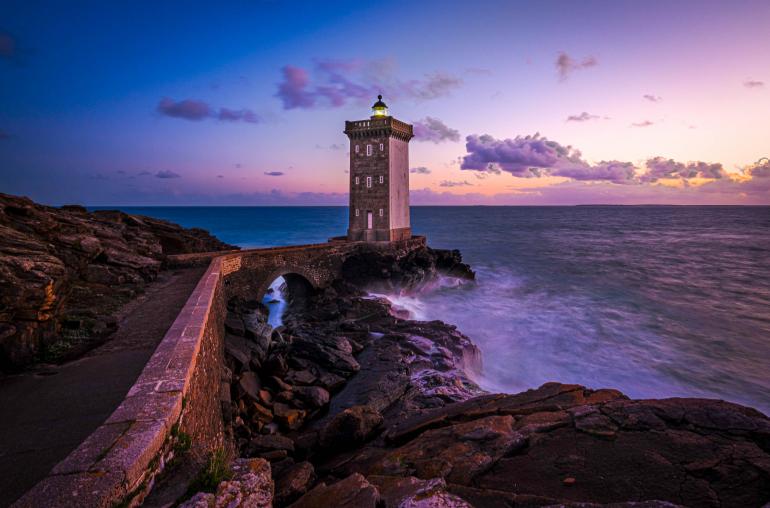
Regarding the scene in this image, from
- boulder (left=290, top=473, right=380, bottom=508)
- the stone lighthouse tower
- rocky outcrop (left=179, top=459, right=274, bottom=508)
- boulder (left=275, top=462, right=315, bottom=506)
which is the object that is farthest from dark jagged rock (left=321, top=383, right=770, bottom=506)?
the stone lighthouse tower

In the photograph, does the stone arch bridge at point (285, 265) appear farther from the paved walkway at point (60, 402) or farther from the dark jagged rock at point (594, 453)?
the dark jagged rock at point (594, 453)

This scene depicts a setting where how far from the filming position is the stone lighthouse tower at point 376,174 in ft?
82.8

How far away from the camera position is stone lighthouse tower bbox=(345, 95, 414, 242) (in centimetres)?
2525

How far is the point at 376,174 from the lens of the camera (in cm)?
2562

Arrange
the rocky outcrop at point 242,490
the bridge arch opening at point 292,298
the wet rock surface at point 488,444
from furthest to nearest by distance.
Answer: the bridge arch opening at point 292,298
the wet rock surface at point 488,444
the rocky outcrop at point 242,490

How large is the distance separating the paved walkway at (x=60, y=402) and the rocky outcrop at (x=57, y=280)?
501 mm

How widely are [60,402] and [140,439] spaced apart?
2.22 m

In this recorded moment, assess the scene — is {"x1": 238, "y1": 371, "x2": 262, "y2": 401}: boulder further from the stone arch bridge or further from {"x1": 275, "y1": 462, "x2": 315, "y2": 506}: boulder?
the stone arch bridge

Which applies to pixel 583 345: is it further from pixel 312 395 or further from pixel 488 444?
pixel 488 444

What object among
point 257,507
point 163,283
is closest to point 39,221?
point 163,283

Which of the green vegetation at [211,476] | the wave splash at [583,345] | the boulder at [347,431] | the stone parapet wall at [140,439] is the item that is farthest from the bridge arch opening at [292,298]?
the green vegetation at [211,476]

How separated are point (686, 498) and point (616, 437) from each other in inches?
42.1

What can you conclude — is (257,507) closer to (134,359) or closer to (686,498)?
(134,359)

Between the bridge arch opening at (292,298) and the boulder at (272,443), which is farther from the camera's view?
the bridge arch opening at (292,298)
